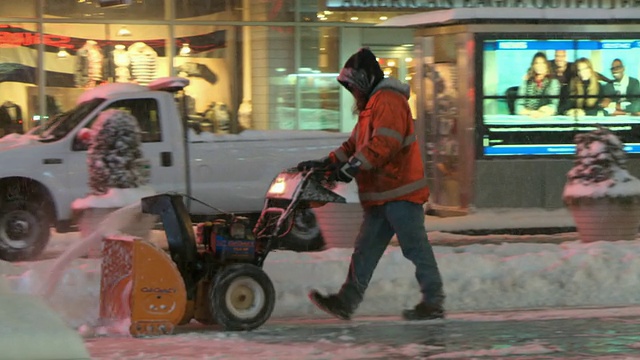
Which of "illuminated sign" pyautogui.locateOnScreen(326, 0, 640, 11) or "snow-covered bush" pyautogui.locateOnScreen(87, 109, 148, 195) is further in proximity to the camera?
"illuminated sign" pyautogui.locateOnScreen(326, 0, 640, 11)

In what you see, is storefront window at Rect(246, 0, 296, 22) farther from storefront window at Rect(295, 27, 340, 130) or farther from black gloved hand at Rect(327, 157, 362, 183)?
black gloved hand at Rect(327, 157, 362, 183)

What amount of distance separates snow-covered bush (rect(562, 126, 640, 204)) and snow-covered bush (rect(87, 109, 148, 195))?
15.3 feet

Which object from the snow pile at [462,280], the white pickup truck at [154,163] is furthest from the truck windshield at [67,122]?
the snow pile at [462,280]

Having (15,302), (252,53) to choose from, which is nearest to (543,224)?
(252,53)

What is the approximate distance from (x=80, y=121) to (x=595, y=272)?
6273 mm

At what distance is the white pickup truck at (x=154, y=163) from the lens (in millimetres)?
12078

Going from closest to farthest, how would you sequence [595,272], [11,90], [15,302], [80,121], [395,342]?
[15,302] → [395,342] → [595,272] → [80,121] → [11,90]

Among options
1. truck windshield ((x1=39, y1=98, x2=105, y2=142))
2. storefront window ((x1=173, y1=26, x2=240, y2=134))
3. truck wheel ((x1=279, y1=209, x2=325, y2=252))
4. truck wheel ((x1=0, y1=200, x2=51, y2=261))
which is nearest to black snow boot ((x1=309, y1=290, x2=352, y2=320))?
truck wheel ((x1=279, y1=209, x2=325, y2=252))

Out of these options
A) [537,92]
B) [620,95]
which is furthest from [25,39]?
[620,95]

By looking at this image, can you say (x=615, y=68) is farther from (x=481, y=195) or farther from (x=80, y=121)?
(x=80, y=121)

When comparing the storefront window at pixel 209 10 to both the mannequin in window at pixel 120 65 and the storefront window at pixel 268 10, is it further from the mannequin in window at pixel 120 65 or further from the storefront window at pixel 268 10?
the mannequin in window at pixel 120 65

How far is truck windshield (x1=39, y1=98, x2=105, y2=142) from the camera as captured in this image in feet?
40.8

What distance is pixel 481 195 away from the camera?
15219mm

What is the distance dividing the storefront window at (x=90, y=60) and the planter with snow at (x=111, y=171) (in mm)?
7731
